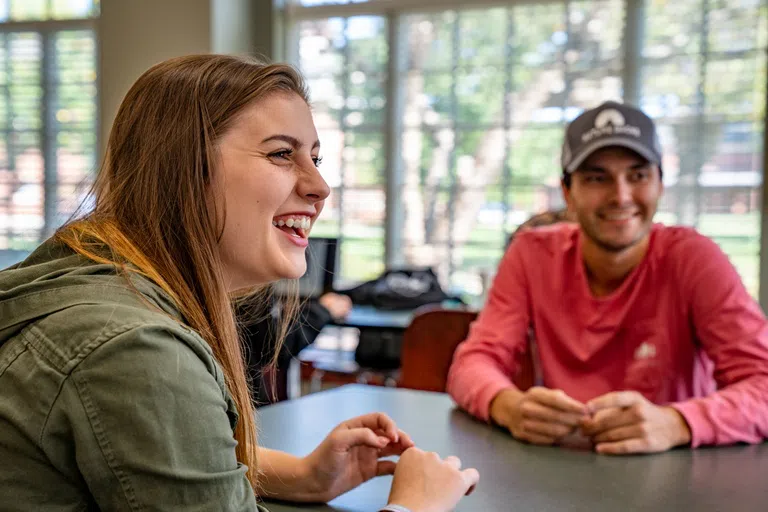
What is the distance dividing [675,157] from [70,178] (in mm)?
4510

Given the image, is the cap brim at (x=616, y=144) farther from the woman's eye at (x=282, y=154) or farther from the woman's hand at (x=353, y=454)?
the woman's eye at (x=282, y=154)

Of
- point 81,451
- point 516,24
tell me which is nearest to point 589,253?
point 81,451

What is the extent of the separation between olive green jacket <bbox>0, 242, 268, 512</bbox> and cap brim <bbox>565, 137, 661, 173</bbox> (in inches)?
50.2

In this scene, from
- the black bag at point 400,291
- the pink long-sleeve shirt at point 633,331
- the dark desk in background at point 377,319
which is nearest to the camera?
the pink long-sleeve shirt at point 633,331

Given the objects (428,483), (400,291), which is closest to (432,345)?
(428,483)

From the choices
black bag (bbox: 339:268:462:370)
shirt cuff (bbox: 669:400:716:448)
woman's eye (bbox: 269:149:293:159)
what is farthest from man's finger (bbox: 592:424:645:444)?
black bag (bbox: 339:268:462:370)

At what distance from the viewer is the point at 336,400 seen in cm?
179

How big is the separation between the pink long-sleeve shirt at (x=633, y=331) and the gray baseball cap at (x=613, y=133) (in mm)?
208

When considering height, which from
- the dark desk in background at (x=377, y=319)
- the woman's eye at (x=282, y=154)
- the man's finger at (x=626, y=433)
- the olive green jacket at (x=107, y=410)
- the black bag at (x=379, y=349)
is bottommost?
the black bag at (x=379, y=349)

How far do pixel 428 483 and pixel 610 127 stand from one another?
3.49 feet

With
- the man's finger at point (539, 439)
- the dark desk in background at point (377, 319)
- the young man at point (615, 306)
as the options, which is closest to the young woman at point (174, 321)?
the man's finger at point (539, 439)

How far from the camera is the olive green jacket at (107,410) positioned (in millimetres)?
708

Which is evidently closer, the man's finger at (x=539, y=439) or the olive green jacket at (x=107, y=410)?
the olive green jacket at (x=107, y=410)

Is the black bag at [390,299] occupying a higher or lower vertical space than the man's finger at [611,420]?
lower
